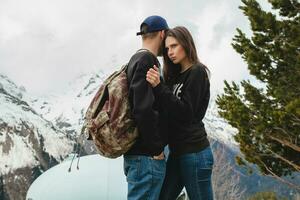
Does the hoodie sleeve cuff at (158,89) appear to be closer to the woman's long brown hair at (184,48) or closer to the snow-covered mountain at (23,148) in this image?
the woman's long brown hair at (184,48)

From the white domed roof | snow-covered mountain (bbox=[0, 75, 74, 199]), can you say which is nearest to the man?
the white domed roof

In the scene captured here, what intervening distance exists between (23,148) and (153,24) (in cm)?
10580

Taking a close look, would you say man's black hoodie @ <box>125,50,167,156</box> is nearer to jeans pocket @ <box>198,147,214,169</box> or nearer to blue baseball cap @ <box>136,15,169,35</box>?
blue baseball cap @ <box>136,15,169,35</box>

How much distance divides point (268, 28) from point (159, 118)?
9.66 meters

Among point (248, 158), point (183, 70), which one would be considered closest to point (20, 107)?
point (248, 158)

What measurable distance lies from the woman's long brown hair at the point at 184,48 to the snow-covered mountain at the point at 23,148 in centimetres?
8966

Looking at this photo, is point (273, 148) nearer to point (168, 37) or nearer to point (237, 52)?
point (237, 52)

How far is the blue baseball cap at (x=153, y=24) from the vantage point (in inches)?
124

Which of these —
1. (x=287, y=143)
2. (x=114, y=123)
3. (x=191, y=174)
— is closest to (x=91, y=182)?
(x=287, y=143)

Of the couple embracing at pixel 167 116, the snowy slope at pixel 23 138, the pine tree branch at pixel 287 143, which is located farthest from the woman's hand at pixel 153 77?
the snowy slope at pixel 23 138

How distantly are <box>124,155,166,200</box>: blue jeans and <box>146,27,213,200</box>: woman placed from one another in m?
0.24

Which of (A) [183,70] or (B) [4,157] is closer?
(A) [183,70]

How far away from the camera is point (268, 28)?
12.2 meters

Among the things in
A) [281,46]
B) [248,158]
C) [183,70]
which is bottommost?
[248,158]
